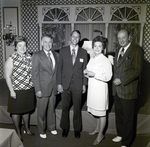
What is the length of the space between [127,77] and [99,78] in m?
0.31

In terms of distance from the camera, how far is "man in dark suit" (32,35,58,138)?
7.85 ft

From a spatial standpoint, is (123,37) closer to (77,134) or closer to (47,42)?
(47,42)

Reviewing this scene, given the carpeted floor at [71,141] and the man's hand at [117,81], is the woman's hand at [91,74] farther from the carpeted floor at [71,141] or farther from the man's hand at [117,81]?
the carpeted floor at [71,141]

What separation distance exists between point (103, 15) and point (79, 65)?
13.1 feet

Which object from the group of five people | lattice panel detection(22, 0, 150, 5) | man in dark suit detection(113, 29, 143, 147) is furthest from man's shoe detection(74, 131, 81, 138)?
lattice panel detection(22, 0, 150, 5)

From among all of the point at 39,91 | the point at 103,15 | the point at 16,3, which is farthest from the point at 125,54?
the point at 16,3

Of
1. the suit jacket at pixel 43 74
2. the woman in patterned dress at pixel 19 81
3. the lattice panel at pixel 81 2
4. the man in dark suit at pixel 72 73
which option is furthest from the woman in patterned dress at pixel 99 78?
the lattice panel at pixel 81 2

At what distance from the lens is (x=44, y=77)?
2438 mm

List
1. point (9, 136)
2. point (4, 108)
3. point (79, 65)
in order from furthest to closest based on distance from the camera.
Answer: point (4, 108) < point (79, 65) < point (9, 136)

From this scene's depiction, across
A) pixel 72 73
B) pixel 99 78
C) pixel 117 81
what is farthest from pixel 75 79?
pixel 117 81

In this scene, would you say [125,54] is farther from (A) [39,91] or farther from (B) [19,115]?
(B) [19,115]

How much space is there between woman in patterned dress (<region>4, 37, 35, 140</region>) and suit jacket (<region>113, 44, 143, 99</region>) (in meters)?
1.08

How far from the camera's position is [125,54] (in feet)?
7.19

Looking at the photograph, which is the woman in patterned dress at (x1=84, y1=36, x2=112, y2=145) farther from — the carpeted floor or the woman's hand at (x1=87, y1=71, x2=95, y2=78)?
the carpeted floor
